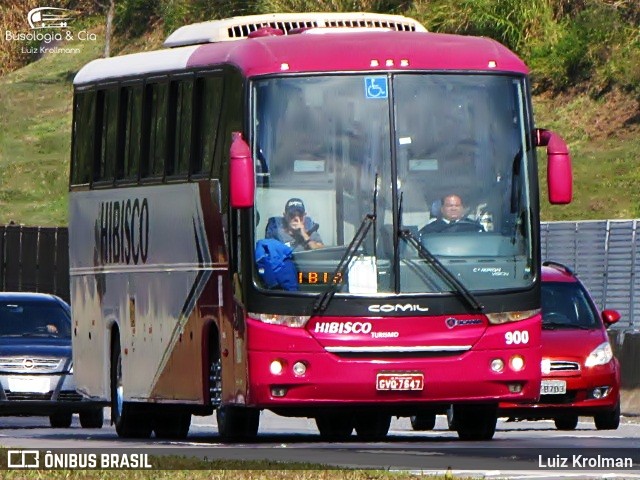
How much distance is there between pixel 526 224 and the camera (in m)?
19.0

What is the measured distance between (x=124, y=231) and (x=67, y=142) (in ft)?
143

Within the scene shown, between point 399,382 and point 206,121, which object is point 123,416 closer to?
point 206,121

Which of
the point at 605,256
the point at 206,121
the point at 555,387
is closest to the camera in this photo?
the point at 206,121

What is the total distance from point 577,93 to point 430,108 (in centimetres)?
3173

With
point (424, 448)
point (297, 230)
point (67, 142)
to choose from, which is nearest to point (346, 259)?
point (297, 230)

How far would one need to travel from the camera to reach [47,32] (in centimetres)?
7694

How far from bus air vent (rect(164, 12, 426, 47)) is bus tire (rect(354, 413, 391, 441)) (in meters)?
3.84

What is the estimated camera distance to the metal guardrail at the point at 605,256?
29.9 metres

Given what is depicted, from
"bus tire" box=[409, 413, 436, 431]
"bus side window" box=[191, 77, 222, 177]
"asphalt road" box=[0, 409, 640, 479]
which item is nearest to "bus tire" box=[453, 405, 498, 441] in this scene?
"asphalt road" box=[0, 409, 640, 479]

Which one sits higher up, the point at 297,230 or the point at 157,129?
the point at 157,129

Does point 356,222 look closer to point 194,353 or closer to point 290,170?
point 290,170

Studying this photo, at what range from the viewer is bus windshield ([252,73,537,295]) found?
18.5 metres

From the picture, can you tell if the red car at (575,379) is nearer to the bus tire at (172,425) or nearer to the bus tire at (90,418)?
the bus tire at (172,425)

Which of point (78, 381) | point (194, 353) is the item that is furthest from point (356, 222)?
point (78, 381)
